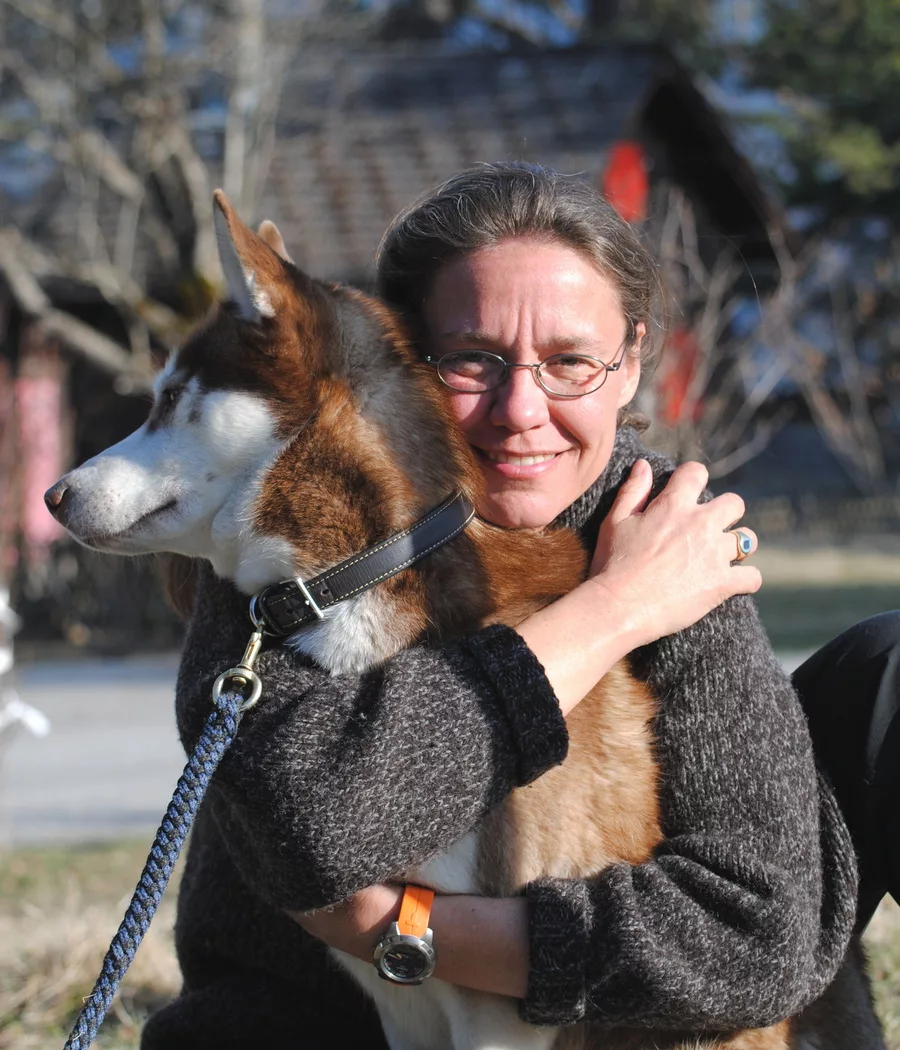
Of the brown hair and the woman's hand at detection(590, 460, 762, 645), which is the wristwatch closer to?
the woman's hand at detection(590, 460, 762, 645)

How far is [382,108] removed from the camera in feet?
48.2

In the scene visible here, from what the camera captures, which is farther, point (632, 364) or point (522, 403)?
point (632, 364)

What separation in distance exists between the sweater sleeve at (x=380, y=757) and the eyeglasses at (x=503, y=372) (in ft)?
1.69

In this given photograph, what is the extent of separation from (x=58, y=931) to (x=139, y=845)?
6.15 ft

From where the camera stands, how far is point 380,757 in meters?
2.09

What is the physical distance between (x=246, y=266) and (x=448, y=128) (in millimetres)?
12551

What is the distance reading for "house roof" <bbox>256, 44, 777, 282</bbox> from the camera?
13.1 metres

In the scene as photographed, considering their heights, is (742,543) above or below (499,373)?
below

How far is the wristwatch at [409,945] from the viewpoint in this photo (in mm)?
2189

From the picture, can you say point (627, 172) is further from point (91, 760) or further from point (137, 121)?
point (91, 760)

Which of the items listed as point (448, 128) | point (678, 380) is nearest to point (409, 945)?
point (678, 380)

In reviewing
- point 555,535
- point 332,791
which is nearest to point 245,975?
point 332,791

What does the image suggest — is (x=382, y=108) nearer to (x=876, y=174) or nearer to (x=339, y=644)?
(x=876, y=174)

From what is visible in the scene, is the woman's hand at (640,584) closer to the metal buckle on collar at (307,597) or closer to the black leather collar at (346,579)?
the black leather collar at (346,579)
